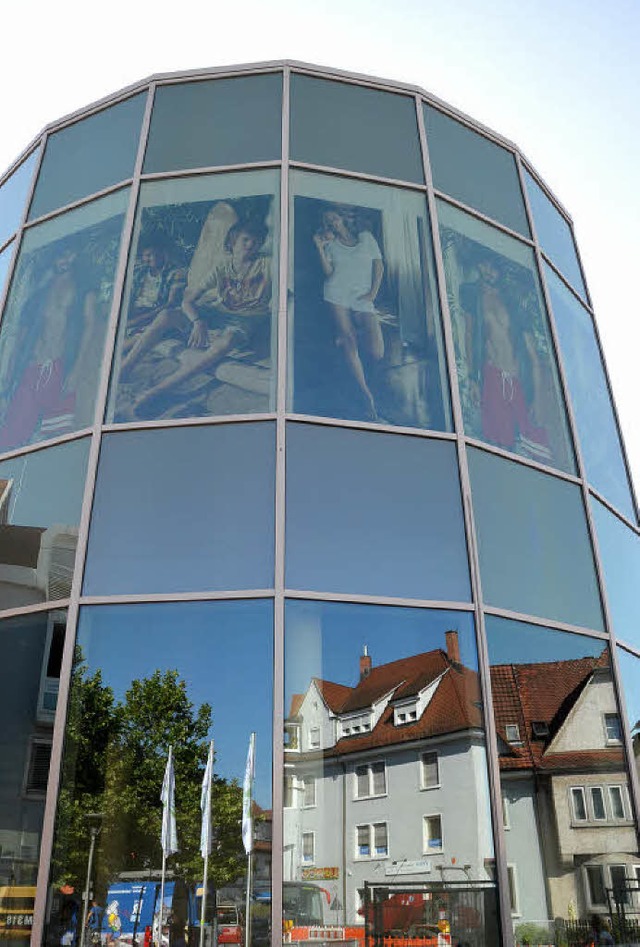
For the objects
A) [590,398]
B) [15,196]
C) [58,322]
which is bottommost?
[590,398]

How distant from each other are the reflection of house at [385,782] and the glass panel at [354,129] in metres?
7.30

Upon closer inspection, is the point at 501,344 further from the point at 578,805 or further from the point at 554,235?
the point at 578,805

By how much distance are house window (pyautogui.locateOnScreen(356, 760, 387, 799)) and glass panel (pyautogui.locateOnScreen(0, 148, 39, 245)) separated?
9771 millimetres

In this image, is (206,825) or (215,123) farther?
(215,123)

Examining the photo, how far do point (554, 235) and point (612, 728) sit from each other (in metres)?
8.38

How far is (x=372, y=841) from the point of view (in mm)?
8734

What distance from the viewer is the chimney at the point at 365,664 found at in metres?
9.37

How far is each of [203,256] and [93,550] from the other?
Result: 4.31 meters

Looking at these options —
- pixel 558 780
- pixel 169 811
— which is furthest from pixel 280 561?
pixel 558 780

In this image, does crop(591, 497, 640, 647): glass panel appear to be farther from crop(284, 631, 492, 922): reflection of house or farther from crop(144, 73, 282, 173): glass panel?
crop(144, 73, 282, 173): glass panel

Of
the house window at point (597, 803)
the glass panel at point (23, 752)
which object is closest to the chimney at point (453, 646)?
the house window at point (597, 803)

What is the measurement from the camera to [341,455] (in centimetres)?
1071

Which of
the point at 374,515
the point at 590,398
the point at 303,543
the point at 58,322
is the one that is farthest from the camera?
the point at 590,398

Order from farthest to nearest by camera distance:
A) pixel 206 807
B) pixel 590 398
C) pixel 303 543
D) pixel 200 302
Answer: pixel 590 398 → pixel 200 302 → pixel 303 543 → pixel 206 807
